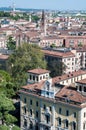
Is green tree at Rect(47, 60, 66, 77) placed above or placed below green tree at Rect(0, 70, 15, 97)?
below

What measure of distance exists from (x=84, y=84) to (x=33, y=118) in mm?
7084

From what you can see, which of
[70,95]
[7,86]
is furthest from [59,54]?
[70,95]

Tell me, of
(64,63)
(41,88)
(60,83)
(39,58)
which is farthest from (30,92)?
(64,63)

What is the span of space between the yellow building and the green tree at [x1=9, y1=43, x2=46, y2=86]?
11649mm

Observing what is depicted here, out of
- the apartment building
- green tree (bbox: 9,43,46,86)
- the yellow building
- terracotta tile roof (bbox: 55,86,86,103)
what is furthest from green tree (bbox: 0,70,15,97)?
the apartment building

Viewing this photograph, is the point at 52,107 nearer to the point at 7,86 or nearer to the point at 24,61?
the point at 7,86

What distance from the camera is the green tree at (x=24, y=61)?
58138 mm

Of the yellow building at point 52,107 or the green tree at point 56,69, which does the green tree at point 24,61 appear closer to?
the green tree at point 56,69

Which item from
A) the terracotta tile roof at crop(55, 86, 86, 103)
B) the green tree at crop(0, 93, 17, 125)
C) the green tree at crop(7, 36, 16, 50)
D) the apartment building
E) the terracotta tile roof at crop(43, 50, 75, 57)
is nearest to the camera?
the terracotta tile roof at crop(55, 86, 86, 103)

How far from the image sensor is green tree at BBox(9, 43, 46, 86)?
5814 cm

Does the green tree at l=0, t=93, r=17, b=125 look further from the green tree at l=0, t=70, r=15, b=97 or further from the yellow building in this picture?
the green tree at l=0, t=70, r=15, b=97

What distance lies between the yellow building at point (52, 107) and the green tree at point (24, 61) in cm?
1165

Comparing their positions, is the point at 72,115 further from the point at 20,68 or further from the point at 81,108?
the point at 20,68

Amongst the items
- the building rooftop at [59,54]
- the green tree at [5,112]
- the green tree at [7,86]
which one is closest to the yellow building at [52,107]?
the green tree at [5,112]
